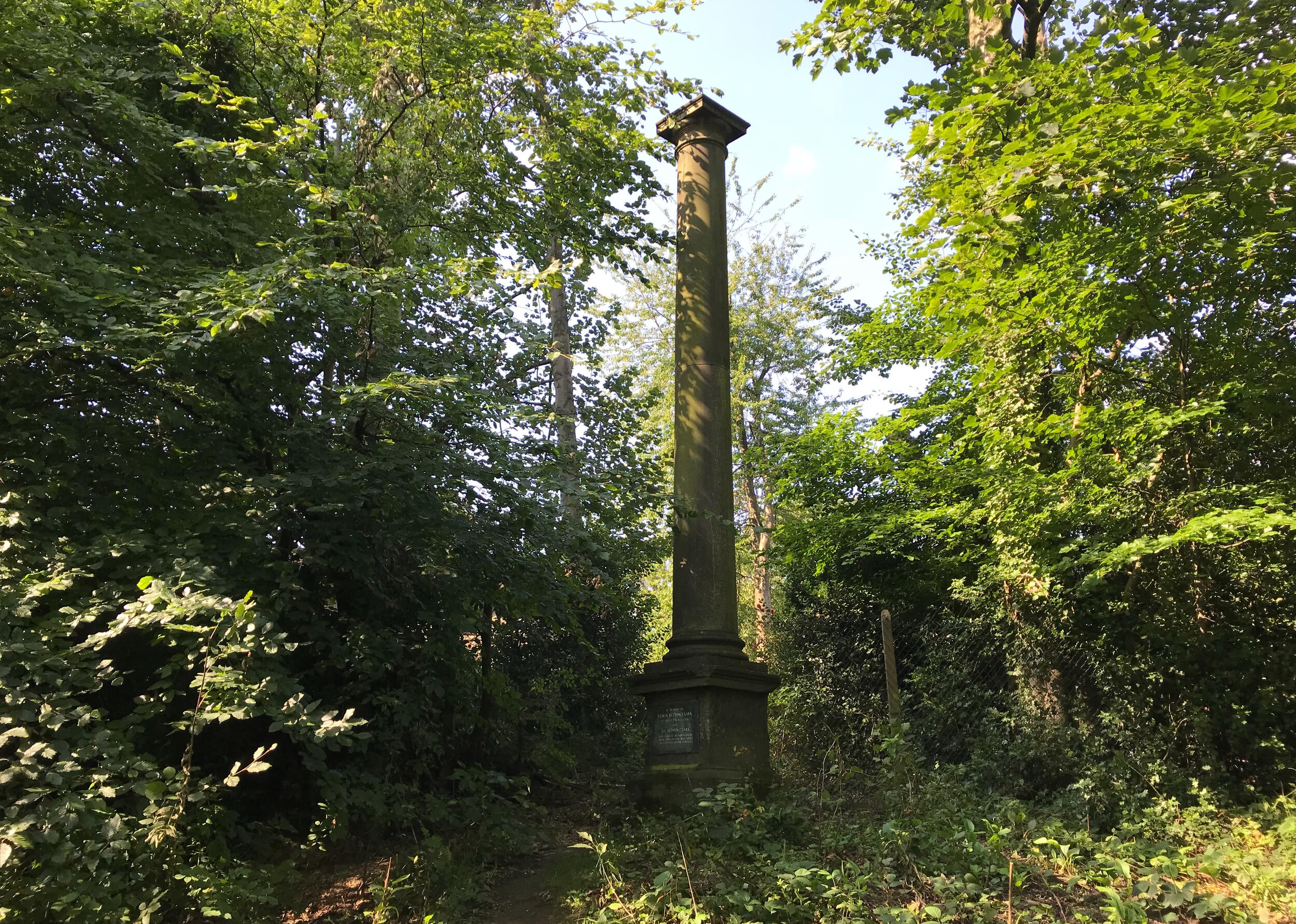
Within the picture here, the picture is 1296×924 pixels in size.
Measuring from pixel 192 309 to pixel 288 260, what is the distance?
587 mm

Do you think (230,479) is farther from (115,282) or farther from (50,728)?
(50,728)

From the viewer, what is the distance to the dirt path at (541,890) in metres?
4.77

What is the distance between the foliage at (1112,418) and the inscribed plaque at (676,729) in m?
3.38

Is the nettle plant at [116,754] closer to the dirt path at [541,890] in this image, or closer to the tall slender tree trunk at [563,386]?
the dirt path at [541,890]

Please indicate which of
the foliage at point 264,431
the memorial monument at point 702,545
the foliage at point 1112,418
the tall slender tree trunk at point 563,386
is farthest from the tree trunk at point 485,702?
the foliage at point 1112,418

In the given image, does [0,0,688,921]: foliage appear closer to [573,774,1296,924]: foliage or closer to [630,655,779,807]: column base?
[630,655,779,807]: column base

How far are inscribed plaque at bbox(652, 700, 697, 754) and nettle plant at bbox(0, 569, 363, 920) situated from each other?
296 cm

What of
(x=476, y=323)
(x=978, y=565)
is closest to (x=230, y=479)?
(x=476, y=323)

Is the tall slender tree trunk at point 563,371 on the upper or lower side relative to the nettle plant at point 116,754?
upper

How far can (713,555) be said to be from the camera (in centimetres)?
700

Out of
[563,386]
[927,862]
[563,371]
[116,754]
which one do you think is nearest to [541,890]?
[927,862]

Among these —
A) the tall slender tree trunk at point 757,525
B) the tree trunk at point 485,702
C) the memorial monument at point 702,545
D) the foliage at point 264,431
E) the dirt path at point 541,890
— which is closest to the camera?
the foliage at point 264,431

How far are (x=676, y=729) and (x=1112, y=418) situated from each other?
14.9 ft

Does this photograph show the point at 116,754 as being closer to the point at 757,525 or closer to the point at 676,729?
the point at 676,729
